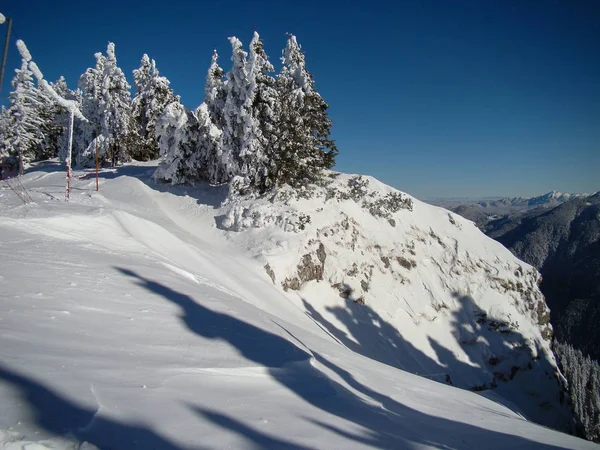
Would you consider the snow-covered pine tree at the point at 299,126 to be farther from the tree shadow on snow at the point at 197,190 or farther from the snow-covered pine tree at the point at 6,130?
the snow-covered pine tree at the point at 6,130

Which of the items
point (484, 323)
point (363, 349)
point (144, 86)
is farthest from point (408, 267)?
point (144, 86)

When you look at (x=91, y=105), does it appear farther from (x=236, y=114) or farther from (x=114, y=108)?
(x=236, y=114)

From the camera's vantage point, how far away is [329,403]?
14.2 ft

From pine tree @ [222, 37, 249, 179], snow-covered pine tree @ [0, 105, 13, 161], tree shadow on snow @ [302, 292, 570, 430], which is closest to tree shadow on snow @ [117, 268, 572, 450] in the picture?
tree shadow on snow @ [302, 292, 570, 430]

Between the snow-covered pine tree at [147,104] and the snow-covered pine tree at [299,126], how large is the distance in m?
16.1

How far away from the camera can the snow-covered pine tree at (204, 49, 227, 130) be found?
2450 cm

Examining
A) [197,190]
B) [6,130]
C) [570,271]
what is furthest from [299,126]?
[570,271]

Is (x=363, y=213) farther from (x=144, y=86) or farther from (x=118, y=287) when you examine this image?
(x=144, y=86)

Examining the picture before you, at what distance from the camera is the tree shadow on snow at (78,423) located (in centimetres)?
244

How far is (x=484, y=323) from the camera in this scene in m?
24.0

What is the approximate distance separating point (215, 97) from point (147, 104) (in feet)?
56.7

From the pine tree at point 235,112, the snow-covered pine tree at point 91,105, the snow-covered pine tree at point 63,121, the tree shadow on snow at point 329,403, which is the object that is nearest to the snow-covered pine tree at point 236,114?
the pine tree at point 235,112

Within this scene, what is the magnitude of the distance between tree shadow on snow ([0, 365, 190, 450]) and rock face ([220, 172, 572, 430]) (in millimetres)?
14763

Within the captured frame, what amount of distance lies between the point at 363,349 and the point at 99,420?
16.5 meters
